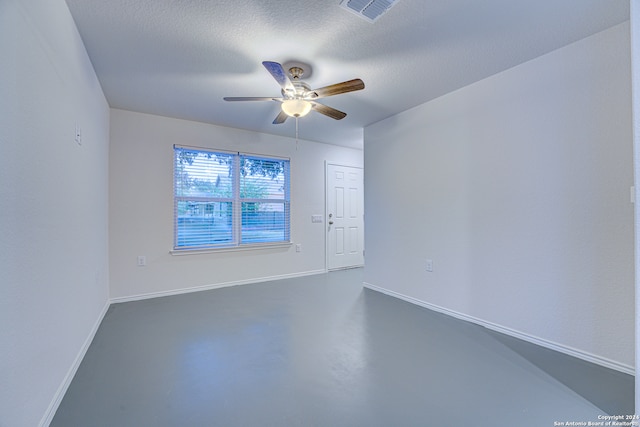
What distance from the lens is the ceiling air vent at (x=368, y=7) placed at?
5.25ft

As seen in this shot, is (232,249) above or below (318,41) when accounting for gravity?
below

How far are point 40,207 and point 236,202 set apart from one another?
2.69m

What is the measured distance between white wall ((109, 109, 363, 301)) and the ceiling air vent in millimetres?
2726

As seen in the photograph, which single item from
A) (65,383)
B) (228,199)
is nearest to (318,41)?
(228,199)

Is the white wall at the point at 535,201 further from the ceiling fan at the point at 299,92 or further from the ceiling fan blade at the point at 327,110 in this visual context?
the ceiling fan at the point at 299,92

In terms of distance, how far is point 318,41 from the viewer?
199cm

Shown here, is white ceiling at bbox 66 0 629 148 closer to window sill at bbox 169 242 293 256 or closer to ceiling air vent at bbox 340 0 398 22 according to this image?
ceiling air vent at bbox 340 0 398 22

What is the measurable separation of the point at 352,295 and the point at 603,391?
2293 mm

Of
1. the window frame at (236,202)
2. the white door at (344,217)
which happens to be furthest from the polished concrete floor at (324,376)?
the white door at (344,217)

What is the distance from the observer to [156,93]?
2.83m

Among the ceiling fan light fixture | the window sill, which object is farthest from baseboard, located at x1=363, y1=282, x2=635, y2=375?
the ceiling fan light fixture

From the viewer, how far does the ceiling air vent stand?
1.60 metres

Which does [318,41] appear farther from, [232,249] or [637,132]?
[232,249]

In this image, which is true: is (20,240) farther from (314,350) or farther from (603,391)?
(603,391)
